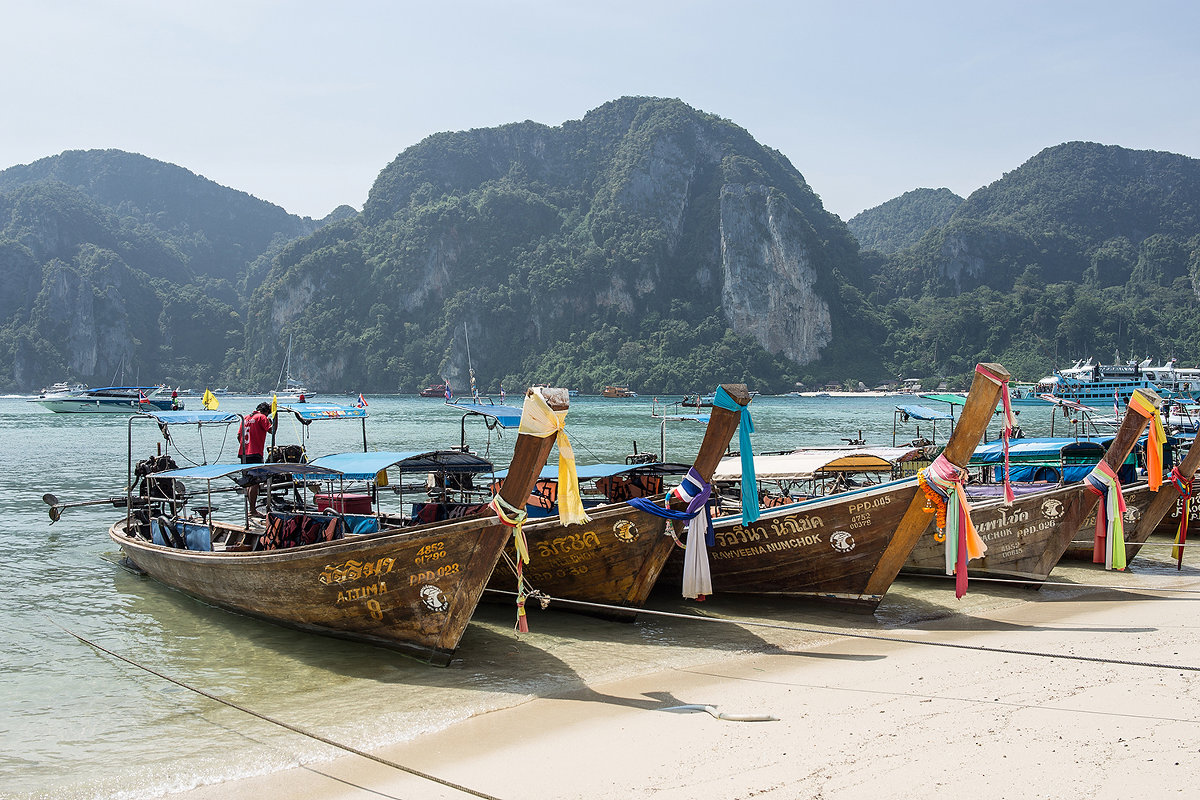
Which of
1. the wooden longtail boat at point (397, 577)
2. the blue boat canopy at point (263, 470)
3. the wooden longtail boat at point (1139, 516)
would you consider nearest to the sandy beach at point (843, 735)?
the wooden longtail boat at point (397, 577)

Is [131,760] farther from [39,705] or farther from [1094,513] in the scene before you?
[1094,513]

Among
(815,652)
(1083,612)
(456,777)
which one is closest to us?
(456,777)

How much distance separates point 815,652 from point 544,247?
136 meters

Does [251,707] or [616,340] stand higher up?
[616,340]

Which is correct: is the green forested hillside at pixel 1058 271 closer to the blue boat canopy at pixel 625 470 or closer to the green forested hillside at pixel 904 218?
the green forested hillside at pixel 904 218

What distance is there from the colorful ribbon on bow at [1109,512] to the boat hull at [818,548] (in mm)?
3602

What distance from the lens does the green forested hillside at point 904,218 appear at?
183 metres

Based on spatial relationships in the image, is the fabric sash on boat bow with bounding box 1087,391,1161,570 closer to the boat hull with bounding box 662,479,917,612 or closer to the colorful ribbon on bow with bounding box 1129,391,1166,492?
the colorful ribbon on bow with bounding box 1129,391,1166,492

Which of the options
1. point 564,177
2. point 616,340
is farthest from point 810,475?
point 564,177

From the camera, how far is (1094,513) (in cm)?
1310

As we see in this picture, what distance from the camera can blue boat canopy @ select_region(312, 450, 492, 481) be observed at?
10.4 meters

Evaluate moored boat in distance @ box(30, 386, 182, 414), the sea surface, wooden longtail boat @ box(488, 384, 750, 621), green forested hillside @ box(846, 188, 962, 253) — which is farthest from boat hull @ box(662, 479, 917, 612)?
green forested hillside @ box(846, 188, 962, 253)

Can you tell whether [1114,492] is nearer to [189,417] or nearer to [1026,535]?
[1026,535]

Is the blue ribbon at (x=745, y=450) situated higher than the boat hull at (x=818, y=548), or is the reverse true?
the blue ribbon at (x=745, y=450)
